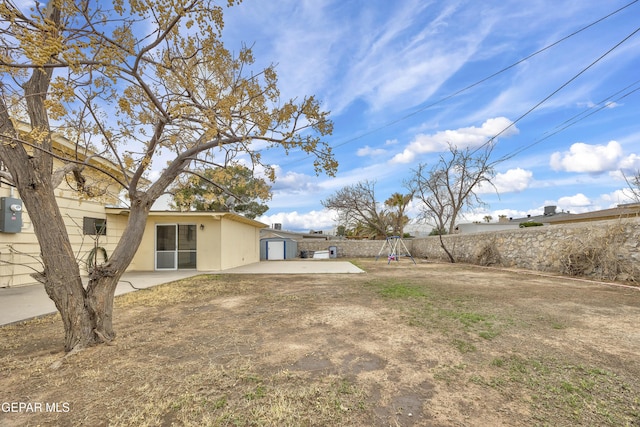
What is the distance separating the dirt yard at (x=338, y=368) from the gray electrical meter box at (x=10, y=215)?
4.61 meters

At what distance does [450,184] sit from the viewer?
26375mm

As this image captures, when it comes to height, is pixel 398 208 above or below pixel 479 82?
below

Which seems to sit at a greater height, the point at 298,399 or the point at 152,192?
the point at 152,192

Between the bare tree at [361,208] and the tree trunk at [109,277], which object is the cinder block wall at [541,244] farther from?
the tree trunk at [109,277]

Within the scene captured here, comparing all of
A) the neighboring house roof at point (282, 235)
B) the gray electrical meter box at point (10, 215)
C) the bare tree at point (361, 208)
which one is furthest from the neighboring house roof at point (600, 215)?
the gray electrical meter box at point (10, 215)

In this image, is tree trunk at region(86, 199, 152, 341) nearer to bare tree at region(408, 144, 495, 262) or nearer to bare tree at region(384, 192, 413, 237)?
bare tree at region(408, 144, 495, 262)

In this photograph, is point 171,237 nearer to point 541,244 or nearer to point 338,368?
point 338,368

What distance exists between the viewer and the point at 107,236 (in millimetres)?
11430

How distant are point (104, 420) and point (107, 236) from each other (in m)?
11.1

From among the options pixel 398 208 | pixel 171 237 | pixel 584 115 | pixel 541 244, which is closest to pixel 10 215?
pixel 171 237

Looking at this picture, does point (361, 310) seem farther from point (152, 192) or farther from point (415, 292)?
point (152, 192)

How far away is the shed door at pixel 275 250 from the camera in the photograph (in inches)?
912

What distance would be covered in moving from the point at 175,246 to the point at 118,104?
9425 millimetres

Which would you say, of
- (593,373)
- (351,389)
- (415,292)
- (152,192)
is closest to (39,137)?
(152,192)
